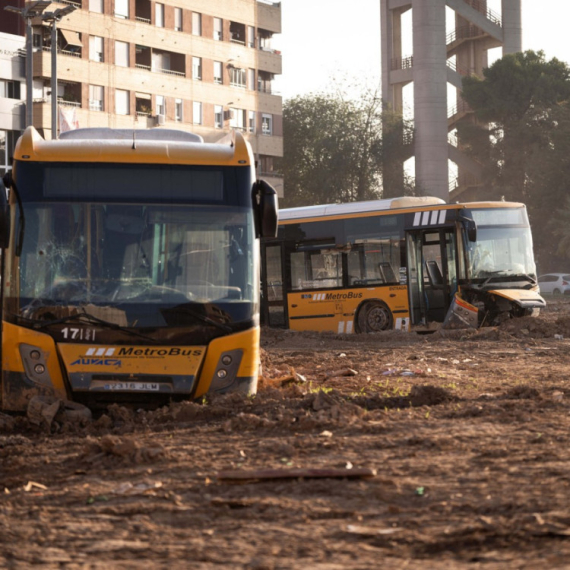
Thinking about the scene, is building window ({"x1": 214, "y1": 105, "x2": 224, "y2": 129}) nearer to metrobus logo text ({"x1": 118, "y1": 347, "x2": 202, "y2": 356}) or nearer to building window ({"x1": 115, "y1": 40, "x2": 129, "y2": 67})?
building window ({"x1": 115, "y1": 40, "x2": 129, "y2": 67})

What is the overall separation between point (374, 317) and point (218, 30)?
46115 millimetres

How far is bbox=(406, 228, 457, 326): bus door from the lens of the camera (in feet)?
87.2

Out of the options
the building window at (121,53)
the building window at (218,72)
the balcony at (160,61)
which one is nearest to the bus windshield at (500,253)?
the building window at (121,53)

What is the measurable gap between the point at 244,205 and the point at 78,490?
5.22m

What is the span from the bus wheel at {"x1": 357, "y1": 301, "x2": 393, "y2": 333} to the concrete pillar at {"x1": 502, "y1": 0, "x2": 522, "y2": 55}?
2316 inches

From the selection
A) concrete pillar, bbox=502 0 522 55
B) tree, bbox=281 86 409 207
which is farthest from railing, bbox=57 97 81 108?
concrete pillar, bbox=502 0 522 55

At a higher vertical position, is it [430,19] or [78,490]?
[430,19]

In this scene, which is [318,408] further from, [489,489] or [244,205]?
[489,489]

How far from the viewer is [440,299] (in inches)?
1051

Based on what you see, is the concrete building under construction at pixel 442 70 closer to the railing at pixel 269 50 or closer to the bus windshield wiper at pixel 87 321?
the railing at pixel 269 50

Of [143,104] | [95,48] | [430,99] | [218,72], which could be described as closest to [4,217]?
[95,48]

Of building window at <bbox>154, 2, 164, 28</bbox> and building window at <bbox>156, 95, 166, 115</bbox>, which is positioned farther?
building window at <bbox>156, 95, 166, 115</bbox>

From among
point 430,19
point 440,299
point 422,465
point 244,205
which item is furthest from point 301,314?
point 430,19

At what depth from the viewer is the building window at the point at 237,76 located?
236 feet
